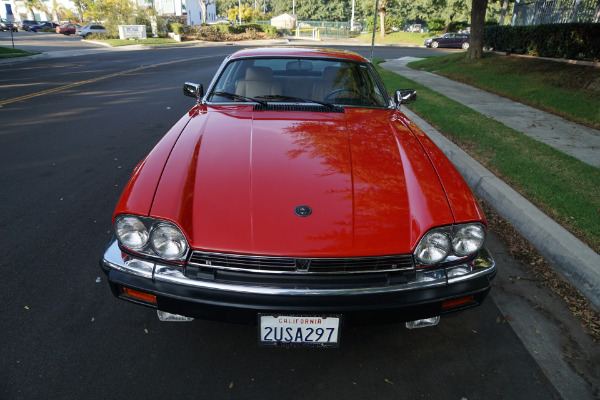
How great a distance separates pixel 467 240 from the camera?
212 cm

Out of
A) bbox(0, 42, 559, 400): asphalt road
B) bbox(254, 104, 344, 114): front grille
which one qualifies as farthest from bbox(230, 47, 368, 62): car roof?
bbox(0, 42, 559, 400): asphalt road

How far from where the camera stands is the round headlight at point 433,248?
2.04 metres

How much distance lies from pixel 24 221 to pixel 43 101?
6.66 meters

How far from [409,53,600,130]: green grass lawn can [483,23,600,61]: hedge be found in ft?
1.51

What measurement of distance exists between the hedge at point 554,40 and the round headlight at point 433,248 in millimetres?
11765

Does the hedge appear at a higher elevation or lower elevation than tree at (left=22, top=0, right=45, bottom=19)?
lower

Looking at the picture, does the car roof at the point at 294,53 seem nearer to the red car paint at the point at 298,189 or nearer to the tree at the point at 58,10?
the red car paint at the point at 298,189

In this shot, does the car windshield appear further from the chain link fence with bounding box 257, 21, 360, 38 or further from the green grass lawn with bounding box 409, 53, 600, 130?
the chain link fence with bounding box 257, 21, 360, 38

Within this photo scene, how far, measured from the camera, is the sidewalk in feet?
9.74

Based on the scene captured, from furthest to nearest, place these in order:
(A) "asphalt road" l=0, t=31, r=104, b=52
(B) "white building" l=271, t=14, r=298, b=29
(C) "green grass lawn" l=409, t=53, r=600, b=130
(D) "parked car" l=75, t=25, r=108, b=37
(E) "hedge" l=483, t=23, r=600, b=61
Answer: (B) "white building" l=271, t=14, r=298, b=29 < (D) "parked car" l=75, t=25, r=108, b=37 < (A) "asphalt road" l=0, t=31, r=104, b=52 < (E) "hedge" l=483, t=23, r=600, b=61 < (C) "green grass lawn" l=409, t=53, r=600, b=130

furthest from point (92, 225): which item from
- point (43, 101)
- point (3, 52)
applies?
point (3, 52)

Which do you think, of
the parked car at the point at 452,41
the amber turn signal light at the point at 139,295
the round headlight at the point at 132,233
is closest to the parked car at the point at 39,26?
the parked car at the point at 452,41

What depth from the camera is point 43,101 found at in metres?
9.08

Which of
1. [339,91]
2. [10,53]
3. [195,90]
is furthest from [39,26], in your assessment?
[339,91]
